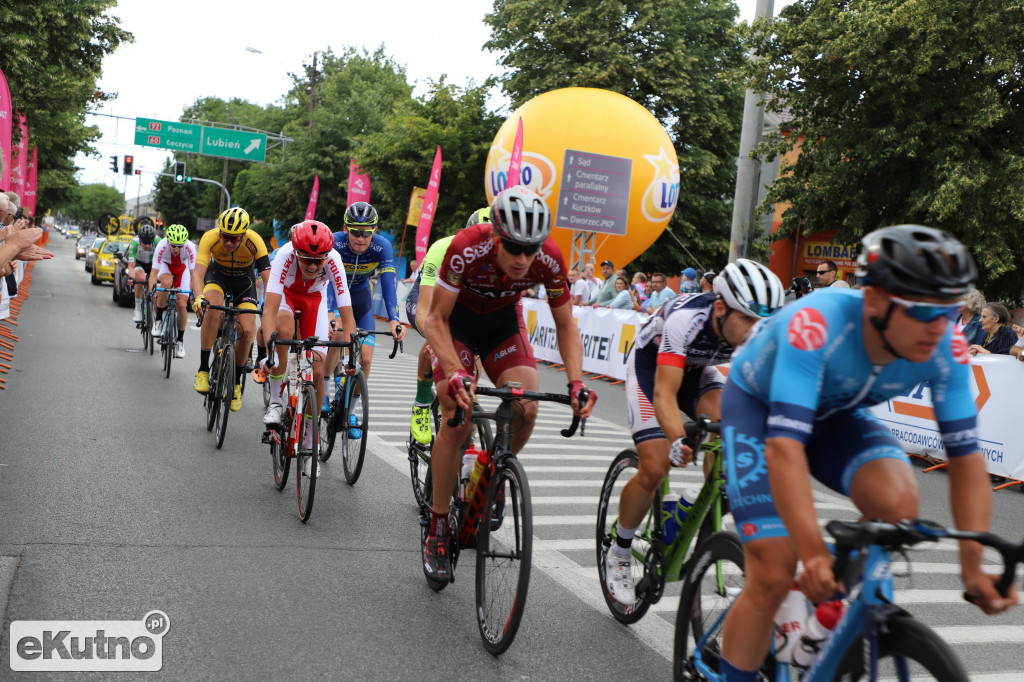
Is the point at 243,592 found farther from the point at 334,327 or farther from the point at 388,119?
the point at 388,119

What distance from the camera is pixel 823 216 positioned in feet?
72.1

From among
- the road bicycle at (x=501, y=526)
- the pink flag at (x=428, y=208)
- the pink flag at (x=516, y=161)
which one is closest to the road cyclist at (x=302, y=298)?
the road bicycle at (x=501, y=526)

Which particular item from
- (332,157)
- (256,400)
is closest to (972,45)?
(256,400)

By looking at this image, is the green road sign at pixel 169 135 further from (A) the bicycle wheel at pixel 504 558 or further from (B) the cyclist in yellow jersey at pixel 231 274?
(A) the bicycle wheel at pixel 504 558

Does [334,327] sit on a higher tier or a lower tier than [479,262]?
lower

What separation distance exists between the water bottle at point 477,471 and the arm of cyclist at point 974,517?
91.8 inches

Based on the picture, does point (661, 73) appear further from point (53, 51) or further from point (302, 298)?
point (302, 298)

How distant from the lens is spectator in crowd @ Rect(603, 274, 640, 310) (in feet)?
60.1

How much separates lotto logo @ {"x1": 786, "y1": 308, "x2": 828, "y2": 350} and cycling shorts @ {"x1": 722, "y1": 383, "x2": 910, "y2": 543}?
0.45 m

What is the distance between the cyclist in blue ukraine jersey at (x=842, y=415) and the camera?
2.59 metres

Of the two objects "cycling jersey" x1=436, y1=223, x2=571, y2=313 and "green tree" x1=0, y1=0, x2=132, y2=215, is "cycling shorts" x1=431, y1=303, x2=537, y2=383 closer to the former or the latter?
"cycling jersey" x1=436, y1=223, x2=571, y2=313

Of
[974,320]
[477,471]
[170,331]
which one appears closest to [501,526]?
[477,471]

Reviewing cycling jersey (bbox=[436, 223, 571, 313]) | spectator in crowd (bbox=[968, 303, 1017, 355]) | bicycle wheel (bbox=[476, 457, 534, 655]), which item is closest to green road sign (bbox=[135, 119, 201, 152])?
spectator in crowd (bbox=[968, 303, 1017, 355])

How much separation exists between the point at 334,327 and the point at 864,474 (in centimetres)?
651
